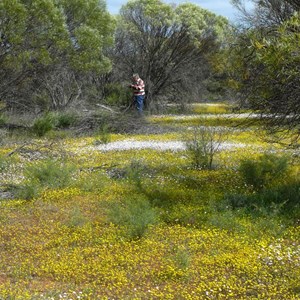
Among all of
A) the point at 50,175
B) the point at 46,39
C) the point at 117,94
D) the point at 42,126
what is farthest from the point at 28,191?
the point at 117,94

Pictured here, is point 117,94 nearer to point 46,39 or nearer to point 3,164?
point 46,39

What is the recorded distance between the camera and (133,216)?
293 inches

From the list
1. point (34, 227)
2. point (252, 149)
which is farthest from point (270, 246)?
point (252, 149)

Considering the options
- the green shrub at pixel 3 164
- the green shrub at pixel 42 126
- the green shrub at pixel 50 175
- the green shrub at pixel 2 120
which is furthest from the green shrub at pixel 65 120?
the green shrub at pixel 50 175

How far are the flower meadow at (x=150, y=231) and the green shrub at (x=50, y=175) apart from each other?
0.02 metres

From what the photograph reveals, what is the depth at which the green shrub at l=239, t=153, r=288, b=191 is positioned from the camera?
9.83m

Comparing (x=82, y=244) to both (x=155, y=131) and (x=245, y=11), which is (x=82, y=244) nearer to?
(x=155, y=131)

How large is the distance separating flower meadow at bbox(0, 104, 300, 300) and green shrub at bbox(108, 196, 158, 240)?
0.02 m

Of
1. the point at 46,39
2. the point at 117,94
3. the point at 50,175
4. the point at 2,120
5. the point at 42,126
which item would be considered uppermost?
the point at 46,39

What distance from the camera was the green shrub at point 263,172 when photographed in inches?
387

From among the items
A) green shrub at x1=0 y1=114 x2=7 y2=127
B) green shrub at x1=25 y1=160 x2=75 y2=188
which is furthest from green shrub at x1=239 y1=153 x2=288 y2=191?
green shrub at x1=0 y1=114 x2=7 y2=127

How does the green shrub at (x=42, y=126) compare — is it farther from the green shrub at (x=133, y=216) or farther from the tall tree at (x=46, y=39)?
the green shrub at (x=133, y=216)

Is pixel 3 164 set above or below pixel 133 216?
above

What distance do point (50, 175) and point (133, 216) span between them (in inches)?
126
